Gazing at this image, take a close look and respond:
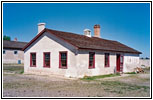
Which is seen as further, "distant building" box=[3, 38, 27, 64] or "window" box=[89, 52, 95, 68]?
"distant building" box=[3, 38, 27, 64]

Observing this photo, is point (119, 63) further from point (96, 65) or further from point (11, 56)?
point (11, 56)

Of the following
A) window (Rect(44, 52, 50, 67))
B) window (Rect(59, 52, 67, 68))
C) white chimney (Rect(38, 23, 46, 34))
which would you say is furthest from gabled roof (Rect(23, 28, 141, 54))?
window (Rect(44, 52, 50, 67))

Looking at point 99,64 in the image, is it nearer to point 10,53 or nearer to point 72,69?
point 72,69

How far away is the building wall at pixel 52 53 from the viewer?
16.0 meters

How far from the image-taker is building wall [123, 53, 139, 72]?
76.1ft

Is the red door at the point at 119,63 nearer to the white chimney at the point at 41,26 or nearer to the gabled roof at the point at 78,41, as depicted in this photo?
the gabled roof at the point at 78,41

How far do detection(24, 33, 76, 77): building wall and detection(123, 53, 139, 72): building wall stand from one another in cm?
942

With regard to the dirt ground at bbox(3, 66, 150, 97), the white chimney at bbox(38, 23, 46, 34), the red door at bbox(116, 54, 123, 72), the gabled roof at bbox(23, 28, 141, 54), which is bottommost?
the dirt ground at bbox(3, 66, 150, 97)

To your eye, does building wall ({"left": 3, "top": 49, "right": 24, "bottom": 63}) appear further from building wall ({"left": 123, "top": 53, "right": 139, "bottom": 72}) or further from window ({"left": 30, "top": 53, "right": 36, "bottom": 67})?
building wall ({"left": 123, "top": 53, "right": 139, "bottom": 72})

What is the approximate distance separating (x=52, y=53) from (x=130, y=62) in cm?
1134

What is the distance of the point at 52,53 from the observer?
17406 mm

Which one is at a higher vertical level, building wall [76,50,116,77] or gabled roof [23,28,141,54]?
gabled roof [23,28,141,54]

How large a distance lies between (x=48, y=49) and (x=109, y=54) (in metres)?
6.31

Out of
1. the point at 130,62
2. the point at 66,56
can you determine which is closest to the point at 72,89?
the point at 66,56
